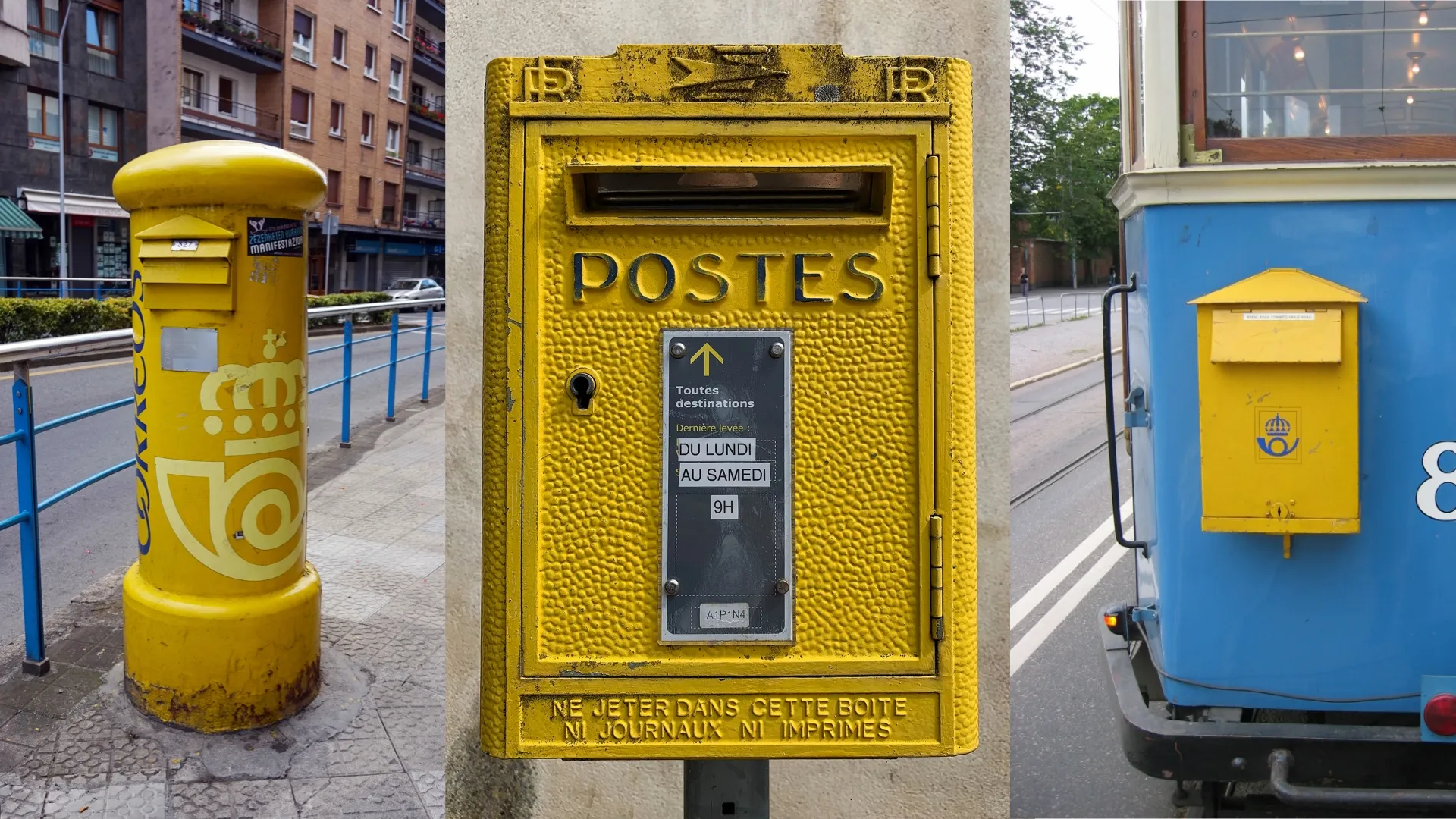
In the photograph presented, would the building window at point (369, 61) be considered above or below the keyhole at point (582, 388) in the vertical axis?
above

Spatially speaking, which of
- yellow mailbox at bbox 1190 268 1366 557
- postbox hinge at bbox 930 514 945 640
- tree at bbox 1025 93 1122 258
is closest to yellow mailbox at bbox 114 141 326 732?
postbox hinge at bbox 930 514 945 640

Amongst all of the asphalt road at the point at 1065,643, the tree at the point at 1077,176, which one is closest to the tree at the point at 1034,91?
the tree at the point at 1077,176

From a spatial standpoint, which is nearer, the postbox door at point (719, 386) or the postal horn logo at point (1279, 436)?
the postbox door at point (719, 386)

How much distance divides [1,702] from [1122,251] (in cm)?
427

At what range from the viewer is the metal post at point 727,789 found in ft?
7.28

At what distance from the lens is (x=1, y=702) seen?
3.69m

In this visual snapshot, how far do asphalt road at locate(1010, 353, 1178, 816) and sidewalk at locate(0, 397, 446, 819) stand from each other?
2286mm

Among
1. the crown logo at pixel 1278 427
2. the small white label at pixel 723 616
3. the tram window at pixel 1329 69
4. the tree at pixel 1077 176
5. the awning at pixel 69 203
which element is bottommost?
the small white label at pixel 723 616

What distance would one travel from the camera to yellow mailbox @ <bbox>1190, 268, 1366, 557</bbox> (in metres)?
3.02

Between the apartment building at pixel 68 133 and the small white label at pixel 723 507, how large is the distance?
1167 inches

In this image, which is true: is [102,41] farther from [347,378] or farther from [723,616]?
[723,616]

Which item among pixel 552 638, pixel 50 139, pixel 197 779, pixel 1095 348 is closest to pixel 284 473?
pixel 197 779

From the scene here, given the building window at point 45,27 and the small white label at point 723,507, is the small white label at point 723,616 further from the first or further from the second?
the building window at point 45,27

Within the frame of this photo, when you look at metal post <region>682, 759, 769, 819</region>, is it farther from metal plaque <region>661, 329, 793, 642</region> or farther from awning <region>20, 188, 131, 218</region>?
awning <region>20, 188, 131, 218</region>
